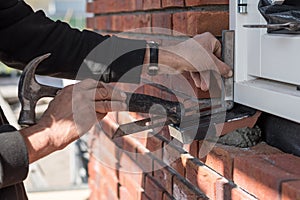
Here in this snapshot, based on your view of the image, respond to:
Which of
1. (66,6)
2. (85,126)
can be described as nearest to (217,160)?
(85,126)

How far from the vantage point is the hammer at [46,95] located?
1.23 m

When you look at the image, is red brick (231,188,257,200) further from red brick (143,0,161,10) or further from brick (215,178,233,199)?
red brick (143,0,161,10)

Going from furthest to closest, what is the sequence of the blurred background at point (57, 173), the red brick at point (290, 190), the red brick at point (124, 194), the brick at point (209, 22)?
the blurred background at point (57, 173) < the red brick at point (124, 194) < the brick at point (209, 22) < the red brick at point (290, 190)

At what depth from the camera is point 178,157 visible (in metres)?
1.56

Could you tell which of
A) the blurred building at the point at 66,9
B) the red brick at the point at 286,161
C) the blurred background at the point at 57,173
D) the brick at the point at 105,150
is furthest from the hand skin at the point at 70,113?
the blurred building at the point at 66,9

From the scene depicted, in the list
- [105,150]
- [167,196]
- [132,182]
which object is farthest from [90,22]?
[167,196]

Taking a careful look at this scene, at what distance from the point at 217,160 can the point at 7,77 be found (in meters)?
7.76

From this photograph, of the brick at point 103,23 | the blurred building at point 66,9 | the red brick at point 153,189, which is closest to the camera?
the red brick at point 153,189

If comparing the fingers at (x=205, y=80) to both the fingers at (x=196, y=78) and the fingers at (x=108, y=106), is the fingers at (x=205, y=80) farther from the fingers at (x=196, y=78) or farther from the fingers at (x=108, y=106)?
the fingers at (x=108, y=106)

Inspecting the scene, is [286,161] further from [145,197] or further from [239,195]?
[145,197]

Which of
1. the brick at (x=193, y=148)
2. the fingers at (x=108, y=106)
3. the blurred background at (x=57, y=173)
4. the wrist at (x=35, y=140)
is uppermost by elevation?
the fingers at (x=108, y=106)

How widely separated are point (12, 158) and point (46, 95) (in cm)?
19

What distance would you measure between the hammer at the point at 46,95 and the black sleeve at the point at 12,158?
7 centimetres

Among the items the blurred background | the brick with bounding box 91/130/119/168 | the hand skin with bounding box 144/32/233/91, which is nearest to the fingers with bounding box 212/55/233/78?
the hand skin with bounding box 144/32/233/91
